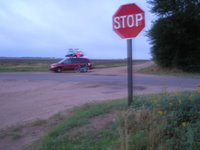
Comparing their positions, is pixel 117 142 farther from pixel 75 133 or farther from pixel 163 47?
pixel 163 47

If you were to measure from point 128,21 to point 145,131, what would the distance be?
88.0 inches

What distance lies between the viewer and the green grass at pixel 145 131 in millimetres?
5953

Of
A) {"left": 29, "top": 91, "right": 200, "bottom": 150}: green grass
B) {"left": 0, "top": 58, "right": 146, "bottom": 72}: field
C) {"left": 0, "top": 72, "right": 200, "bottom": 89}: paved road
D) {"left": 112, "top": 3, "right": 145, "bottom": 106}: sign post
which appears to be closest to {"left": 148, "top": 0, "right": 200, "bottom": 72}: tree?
{"left": 0, "top": 72, "right": 200, "bottom": 89}: paved road

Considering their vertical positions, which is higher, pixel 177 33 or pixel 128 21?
pixel 177 33

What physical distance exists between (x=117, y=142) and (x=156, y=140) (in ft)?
2.29

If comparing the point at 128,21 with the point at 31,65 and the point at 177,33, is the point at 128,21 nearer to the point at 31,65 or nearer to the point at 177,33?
the point at 177,33

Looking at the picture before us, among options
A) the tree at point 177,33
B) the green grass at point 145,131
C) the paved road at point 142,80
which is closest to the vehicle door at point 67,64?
the tree at point 177,33

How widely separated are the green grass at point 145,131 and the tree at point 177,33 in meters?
27.4

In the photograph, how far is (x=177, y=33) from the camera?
→ 3444 centimetres

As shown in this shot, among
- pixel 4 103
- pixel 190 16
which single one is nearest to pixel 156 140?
pixel 4 103

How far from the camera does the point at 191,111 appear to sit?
639 cm

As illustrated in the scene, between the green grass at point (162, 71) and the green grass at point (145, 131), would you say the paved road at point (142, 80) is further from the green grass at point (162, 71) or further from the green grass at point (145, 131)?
the green grass at point (145, 131)

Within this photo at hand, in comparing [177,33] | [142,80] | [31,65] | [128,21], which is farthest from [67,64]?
[128,21]

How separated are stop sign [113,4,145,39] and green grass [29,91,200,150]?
1393mm
